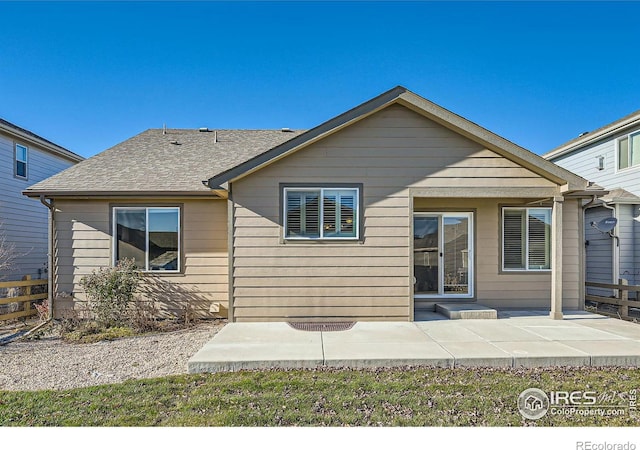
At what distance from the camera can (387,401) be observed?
3662 mm

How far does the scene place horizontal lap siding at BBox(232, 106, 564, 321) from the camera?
7070 mm

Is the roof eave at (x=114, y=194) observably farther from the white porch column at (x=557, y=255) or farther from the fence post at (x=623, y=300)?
the fence post at (x=623, y=300)

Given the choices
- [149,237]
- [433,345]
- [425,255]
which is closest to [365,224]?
[425,255]

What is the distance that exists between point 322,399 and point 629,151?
12597 mm

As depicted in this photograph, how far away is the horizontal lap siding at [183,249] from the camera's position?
7.95 m

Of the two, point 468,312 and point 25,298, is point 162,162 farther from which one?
point 468,312

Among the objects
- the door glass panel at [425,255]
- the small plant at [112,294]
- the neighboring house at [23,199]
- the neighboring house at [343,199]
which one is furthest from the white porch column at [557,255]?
the neighboring house at [23,199]

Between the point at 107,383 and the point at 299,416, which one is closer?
the point at 299,416

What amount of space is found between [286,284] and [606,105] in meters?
15.6

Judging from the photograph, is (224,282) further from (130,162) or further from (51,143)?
(51,143)

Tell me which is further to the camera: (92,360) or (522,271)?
(522,271)

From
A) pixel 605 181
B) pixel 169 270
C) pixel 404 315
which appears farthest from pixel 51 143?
pixel 605 181

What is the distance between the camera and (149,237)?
7.96 metres
